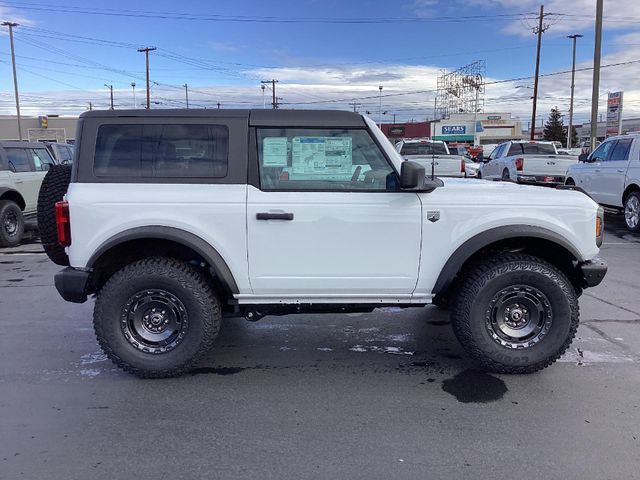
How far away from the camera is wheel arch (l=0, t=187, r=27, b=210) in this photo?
9.94 m

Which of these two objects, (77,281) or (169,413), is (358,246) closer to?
(169,413)

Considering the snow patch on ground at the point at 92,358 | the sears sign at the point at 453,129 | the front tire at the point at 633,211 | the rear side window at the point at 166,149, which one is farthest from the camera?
the sears sign at the point at 453,129

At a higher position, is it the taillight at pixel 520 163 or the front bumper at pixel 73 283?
the taillight at pixel 520 163

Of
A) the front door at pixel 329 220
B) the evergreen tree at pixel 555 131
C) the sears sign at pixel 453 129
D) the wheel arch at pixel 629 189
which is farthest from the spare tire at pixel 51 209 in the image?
the evergreen tree at pixel 555 131

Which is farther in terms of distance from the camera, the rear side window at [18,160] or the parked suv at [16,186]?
the rear side window at [18,160]

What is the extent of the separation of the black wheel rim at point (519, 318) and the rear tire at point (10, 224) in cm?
930

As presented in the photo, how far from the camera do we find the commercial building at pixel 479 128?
70.2 metres

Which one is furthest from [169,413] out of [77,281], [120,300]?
[77,281]

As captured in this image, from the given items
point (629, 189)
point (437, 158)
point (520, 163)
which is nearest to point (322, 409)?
point (629, 189)

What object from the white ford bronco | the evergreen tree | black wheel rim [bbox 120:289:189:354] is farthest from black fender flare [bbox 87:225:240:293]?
the evergreen tree

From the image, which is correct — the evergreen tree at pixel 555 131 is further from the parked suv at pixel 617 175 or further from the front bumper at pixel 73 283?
the front bumper at pixel 73 283

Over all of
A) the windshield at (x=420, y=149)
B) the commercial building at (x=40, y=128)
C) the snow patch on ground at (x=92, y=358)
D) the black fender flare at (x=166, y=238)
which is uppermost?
the commercial building at (x=40, y=128)

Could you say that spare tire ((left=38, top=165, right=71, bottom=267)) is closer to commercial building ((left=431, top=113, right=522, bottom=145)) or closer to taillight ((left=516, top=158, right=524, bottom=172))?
taillight ((left=516, top=158, right=524, bottom=172))

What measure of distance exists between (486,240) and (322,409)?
1.69 metres
